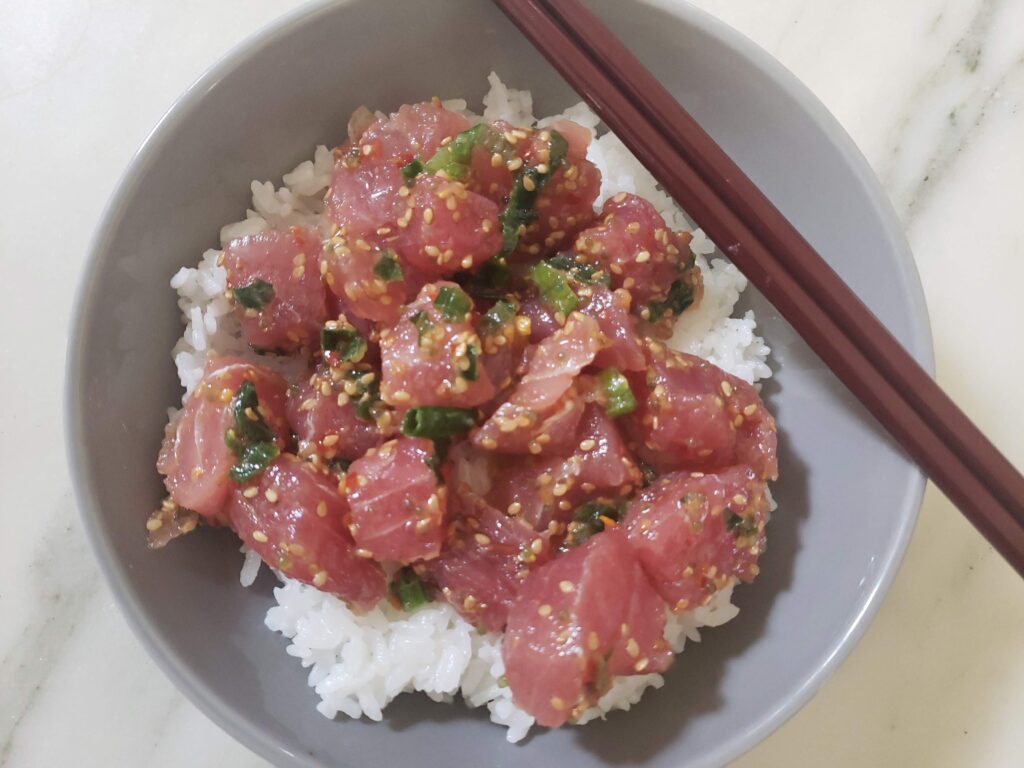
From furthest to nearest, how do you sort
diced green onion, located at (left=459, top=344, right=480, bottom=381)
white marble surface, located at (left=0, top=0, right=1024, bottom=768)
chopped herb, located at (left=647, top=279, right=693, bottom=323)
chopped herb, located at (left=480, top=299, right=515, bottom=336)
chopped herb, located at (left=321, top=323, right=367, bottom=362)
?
1. white marble surface, located at (left=0, top=0, right=1024, bottom=768)
2. chopped herb, located at (left=647, top=279, right=693, bottom=323)
3. chopped herb, located at (left=321, top=323, right=367, bottom=362)
4. chopped herb, located at (left=480, top=299, right=515, bottom=336)
5. diced green onion, located at (left=459, top=344, right=480, bottom=381)

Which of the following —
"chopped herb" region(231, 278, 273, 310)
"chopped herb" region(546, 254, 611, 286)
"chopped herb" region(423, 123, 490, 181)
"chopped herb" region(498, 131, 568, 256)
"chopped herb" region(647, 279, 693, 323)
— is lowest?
"chopped herb" region(647, 279, 693, 323)

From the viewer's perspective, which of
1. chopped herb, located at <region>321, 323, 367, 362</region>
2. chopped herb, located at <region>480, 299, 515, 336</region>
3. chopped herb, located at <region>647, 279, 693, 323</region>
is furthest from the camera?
chopped herb, located at <region>647, 279, 693, 323</region>

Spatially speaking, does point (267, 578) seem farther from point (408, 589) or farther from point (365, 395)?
point (365, 395)

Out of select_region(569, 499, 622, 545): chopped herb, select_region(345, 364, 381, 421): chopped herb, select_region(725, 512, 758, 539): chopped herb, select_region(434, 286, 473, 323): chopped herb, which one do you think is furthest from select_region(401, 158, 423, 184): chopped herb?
select_region(725, 512, 758, 539): chopped herb

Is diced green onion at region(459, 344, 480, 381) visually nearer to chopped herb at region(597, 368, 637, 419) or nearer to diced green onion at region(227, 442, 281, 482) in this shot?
chopped herb at region(597, 368, 637, 419)

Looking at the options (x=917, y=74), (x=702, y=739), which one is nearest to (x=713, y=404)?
(x=702, y=739)

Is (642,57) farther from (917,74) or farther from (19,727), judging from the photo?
(19,727)

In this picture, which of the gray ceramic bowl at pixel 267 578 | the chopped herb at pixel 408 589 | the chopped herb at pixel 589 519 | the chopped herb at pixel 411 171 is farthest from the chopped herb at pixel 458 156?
the chopped herb at pixel 408 589
